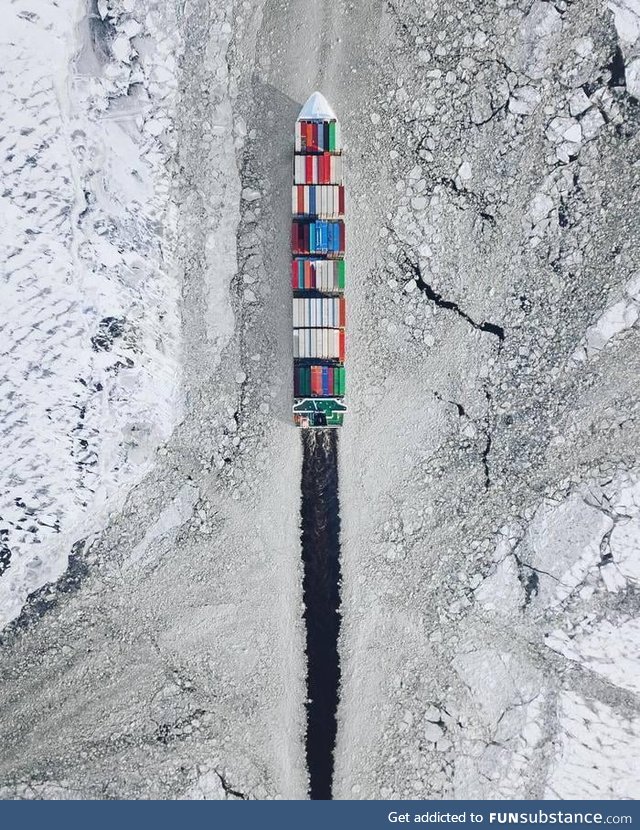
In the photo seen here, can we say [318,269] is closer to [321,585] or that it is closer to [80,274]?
[80,274]

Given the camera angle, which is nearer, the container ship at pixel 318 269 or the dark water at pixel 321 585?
the container ship at pixel 318 269

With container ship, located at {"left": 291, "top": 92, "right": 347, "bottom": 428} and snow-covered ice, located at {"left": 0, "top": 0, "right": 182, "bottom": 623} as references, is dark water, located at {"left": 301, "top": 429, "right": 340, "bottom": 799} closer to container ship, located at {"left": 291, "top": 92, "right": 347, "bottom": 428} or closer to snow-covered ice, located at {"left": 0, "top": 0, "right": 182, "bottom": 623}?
container ship, located at {"left": 291, "top": 92, "right": 347, "bottom": 428}

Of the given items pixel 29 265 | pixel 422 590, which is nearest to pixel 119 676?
pixel 422 590

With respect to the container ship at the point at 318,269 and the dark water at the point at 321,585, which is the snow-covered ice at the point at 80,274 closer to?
the container ship at the point at 318,269

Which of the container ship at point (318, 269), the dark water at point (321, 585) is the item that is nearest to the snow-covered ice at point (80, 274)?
the container ship at point (318, 269)

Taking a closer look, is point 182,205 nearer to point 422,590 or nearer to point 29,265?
point 29,265
